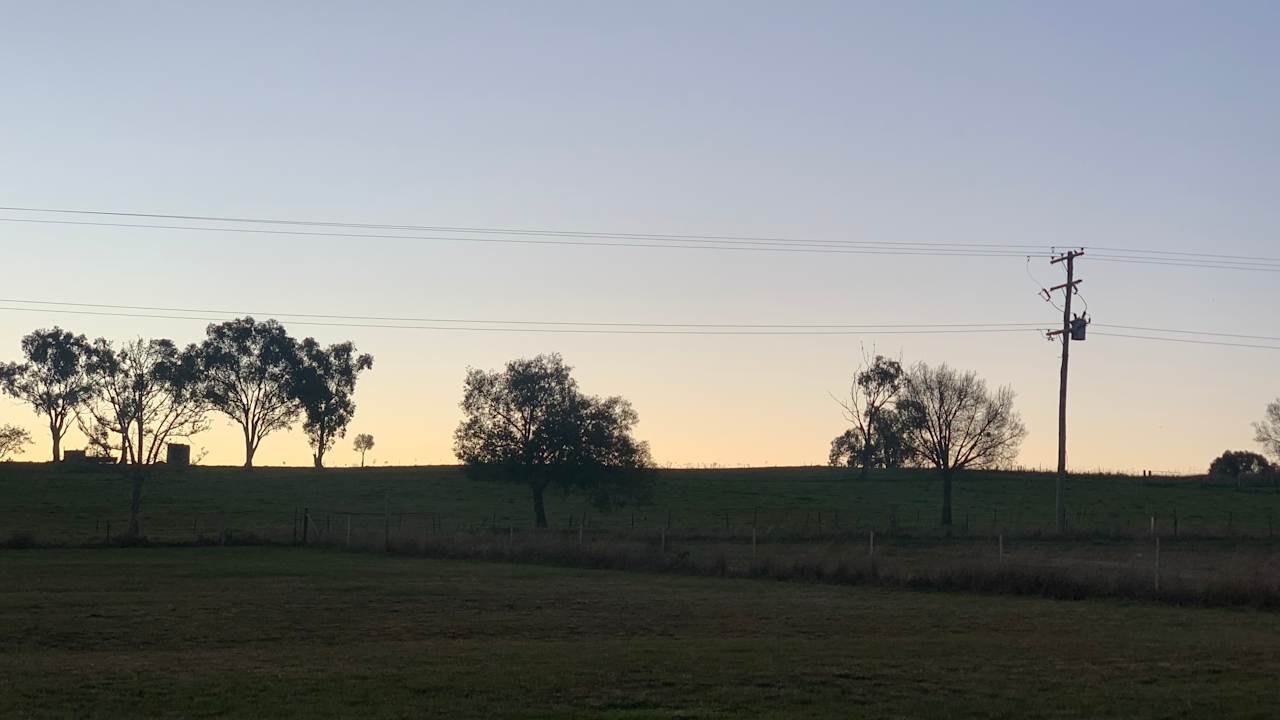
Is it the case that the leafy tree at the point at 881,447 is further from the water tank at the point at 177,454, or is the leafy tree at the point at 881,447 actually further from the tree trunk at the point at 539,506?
the water tank at the point at 177,454

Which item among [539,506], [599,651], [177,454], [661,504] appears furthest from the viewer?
[177,454]

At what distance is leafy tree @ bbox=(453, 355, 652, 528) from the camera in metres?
68.9

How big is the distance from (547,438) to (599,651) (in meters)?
49.6

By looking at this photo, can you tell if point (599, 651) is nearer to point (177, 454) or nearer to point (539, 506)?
point (539, 506)

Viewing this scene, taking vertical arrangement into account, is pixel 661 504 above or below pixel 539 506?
above

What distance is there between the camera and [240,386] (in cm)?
11488

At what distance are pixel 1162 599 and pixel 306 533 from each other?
1371 inches

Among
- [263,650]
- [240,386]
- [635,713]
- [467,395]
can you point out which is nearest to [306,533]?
[467,395]

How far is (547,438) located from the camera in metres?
69.2

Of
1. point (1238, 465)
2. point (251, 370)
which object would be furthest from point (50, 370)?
point (1238, 465)

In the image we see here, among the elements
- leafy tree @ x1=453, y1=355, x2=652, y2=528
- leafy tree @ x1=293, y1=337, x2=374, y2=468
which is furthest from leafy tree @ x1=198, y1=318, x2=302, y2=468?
leafy tree @ x1=453, y1=355, x2=652, y2=528

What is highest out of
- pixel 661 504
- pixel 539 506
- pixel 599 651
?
pixel 661 504

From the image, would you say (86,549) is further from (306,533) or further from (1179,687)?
(1179,687)

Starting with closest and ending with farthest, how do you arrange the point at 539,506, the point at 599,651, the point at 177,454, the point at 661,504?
the point at 599,651
the point at 539,506
the point at 661,504
the point at 177,454
